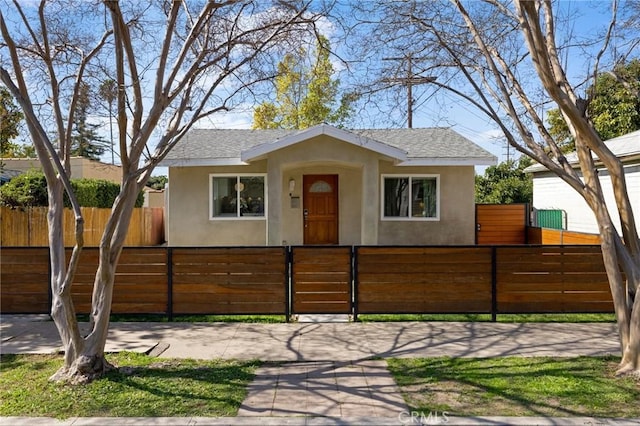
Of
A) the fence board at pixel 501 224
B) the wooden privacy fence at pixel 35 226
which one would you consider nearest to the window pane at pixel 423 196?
the fence board at pixel 501 224

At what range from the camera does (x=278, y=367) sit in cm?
524

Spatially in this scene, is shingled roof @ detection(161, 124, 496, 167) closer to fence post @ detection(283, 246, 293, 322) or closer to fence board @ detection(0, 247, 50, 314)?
fence post @ detection(283, 246, 293, 322)

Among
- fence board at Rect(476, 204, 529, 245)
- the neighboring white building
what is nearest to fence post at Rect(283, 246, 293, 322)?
the neighboring white building

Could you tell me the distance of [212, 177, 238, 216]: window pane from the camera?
12852mm

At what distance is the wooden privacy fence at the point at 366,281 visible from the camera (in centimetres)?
726

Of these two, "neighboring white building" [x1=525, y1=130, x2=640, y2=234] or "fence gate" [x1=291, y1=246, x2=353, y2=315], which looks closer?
"fence gate" [x1=291, y1=246, x2=353, y2=315]

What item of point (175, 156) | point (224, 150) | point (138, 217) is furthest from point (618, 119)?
point (138, 217)

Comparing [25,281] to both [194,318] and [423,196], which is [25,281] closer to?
[194,318]

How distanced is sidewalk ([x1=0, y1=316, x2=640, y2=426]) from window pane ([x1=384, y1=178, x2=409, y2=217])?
6.20 meters

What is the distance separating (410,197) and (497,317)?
5916 millimetres

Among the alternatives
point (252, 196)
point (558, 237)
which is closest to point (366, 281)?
point (252, 196)

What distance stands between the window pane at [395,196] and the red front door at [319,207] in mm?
1515

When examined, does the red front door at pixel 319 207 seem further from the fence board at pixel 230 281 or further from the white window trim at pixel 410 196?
the fence board at pixel 230 281

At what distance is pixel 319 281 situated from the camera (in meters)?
7.31
